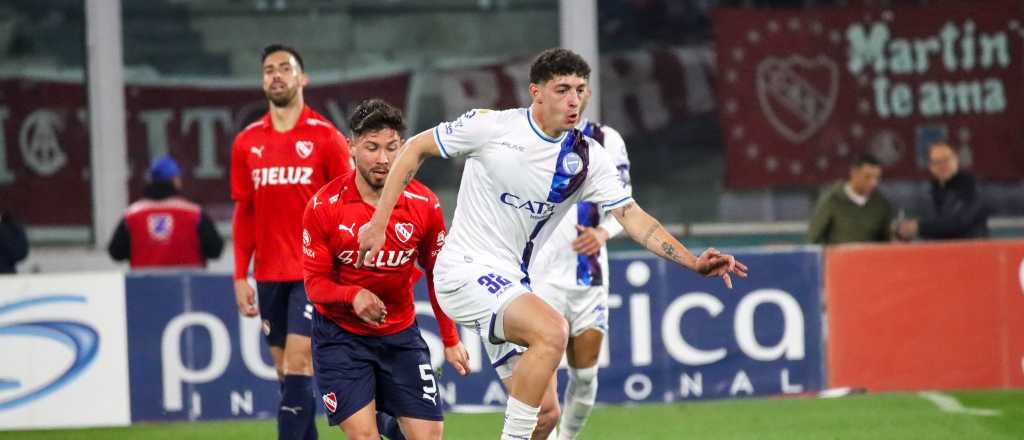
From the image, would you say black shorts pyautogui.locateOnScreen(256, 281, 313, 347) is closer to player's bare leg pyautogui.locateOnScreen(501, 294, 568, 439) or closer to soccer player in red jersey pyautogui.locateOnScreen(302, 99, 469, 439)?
soccer player in red jersey pyautogui.locateOnScreen(302, 99, 469, 439)

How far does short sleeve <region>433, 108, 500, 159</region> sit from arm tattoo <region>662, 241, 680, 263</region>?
0.85m

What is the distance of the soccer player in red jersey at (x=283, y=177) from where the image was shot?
25.2 feet

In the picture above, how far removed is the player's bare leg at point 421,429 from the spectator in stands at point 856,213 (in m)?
5.70

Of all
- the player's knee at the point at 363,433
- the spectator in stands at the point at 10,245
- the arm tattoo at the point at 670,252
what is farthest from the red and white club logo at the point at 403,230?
the spectator in stands at the point at 10,245

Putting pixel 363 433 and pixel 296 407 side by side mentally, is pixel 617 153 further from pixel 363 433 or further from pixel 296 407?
pixel 363 433

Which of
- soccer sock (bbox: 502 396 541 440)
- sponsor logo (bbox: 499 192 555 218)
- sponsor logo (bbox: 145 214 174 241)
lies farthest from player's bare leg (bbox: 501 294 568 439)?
sponsor logo (bbox: 145 214 174 241)

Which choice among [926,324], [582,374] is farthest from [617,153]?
[926,324]

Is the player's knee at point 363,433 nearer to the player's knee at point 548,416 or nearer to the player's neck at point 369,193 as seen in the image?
the player's neck at point 369,193

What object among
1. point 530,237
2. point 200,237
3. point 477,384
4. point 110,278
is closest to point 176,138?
point 200,237

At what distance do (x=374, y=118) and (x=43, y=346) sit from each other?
182 inches

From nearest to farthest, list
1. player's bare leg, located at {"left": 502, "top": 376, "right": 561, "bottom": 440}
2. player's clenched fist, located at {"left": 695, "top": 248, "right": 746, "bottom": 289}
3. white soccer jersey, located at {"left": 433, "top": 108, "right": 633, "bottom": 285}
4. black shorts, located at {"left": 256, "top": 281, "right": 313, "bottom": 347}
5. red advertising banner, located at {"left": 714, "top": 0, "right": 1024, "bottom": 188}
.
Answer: player's clenched fist, located at {"left": 695, "top": 248, "right": 746, "bottom": 289} → white soccer jersey, located at {"left": 433, "top": 108, "right": 633, "bottom": 285} → player's bare leg, located at {"left": 502, "top": 376, "right": 561, "bottom": 440} → black shorts, located at {"left": 256, "top": 281, "right": 313, "bottom": 347} → red advertising banner, located at {"left": 714, "top": 0, "right": 1024, "bottom": 188}

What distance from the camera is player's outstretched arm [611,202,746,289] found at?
5.96 meters

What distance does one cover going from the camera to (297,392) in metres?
7.49

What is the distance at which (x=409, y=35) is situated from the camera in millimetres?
14398
